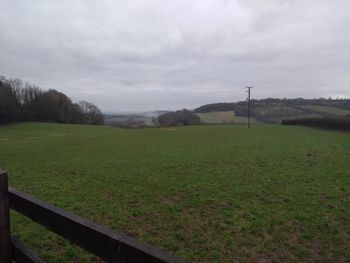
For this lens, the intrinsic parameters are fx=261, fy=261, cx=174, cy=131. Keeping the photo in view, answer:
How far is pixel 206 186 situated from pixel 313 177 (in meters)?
3.90

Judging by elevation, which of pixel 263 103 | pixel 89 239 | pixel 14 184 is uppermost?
pixel 263 103

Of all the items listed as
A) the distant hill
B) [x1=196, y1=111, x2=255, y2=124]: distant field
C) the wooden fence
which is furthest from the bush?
the wooden fence

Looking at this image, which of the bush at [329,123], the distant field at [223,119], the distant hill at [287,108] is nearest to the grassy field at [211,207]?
the bush at [329,123]

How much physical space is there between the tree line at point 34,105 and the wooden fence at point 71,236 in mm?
68958

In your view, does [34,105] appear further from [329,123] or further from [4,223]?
[4,223]

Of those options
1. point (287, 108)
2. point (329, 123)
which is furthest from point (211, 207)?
point (287, 108)

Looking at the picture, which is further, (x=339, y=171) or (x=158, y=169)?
(x=158, y=169)

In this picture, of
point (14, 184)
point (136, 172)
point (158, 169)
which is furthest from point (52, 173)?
point (158, 169)

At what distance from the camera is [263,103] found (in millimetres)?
100062

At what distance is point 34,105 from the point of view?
68.6 meters

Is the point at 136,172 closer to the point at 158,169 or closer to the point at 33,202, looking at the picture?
the point at 158,169

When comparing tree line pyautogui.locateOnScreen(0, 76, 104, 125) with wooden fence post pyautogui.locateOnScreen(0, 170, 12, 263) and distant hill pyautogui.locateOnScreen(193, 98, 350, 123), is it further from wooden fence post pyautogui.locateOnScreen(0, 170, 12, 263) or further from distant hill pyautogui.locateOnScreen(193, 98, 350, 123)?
wooden fence post pyautogui.locateOnScreen(0, 170, 12, 263)

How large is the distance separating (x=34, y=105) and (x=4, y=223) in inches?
2982

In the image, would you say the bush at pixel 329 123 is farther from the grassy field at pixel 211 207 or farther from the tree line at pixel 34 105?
the tree line at pixel 34 105
